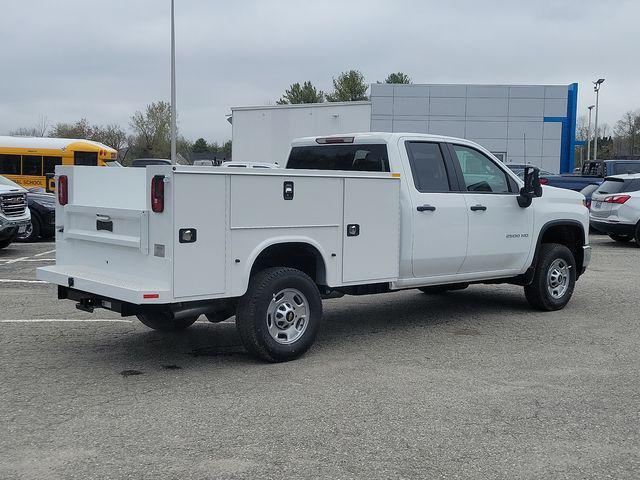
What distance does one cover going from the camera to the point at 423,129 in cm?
4097

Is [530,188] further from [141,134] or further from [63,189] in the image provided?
[141,134]

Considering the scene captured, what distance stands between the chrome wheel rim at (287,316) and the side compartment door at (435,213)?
149cm

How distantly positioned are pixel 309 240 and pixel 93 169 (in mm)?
2102

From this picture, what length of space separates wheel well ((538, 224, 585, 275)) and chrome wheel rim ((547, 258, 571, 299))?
1.22 feet

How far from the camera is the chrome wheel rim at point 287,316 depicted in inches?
254

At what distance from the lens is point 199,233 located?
5.87m

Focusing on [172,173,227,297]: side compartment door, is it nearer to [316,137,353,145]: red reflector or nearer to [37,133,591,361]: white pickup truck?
[37,133,591,361]: white pickup truck

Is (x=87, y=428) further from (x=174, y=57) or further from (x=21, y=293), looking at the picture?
(x=174, y=57)

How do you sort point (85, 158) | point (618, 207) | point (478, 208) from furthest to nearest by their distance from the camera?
1. point (85, 158)
2. point (618, 207)
3. point (478, 208)

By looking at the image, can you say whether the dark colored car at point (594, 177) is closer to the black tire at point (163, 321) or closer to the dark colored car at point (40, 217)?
the dark colored car at point (40, 217)

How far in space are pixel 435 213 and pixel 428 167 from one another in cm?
53

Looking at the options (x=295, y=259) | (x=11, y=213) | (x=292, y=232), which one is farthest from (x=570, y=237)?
(x=11, y=213)

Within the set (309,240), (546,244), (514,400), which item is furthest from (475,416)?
(546,244)

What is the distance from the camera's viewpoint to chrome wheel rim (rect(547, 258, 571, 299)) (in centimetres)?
912
